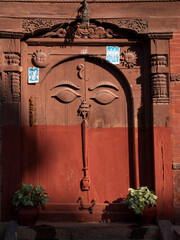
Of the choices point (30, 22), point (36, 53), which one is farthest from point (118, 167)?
point (30, 22)

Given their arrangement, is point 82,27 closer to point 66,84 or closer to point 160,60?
point 66,84

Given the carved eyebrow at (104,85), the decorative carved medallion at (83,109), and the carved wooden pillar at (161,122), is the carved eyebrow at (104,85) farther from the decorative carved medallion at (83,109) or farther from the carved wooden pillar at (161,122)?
the carved wooden pillar at (161,122)

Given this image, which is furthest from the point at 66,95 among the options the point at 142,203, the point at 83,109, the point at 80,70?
the point at 142,203

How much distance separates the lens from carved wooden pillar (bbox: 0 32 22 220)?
193 inches

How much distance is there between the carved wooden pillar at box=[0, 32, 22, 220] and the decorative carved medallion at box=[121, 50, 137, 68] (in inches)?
72.9

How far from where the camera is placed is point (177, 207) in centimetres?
493

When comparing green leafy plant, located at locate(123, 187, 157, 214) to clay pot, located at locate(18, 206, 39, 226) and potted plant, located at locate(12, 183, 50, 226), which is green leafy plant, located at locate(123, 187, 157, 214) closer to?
potted plant, located at locate(12, 183, 50, 226)

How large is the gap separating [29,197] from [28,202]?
0.09 meters

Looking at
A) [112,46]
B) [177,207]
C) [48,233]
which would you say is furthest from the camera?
[112,46]

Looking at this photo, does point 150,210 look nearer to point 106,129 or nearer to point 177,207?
point 177,207

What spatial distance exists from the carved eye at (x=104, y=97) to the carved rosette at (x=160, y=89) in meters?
0.71

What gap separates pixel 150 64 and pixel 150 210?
2.49 m

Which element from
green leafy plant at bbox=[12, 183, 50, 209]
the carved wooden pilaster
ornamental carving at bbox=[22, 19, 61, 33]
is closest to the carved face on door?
green leafy plant at bbox=[12, 183, 50, 209]

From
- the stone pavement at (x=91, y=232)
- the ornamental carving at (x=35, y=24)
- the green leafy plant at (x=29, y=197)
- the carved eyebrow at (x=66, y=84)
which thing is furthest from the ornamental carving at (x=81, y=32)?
the stone pavement at (x=91, y=232)
